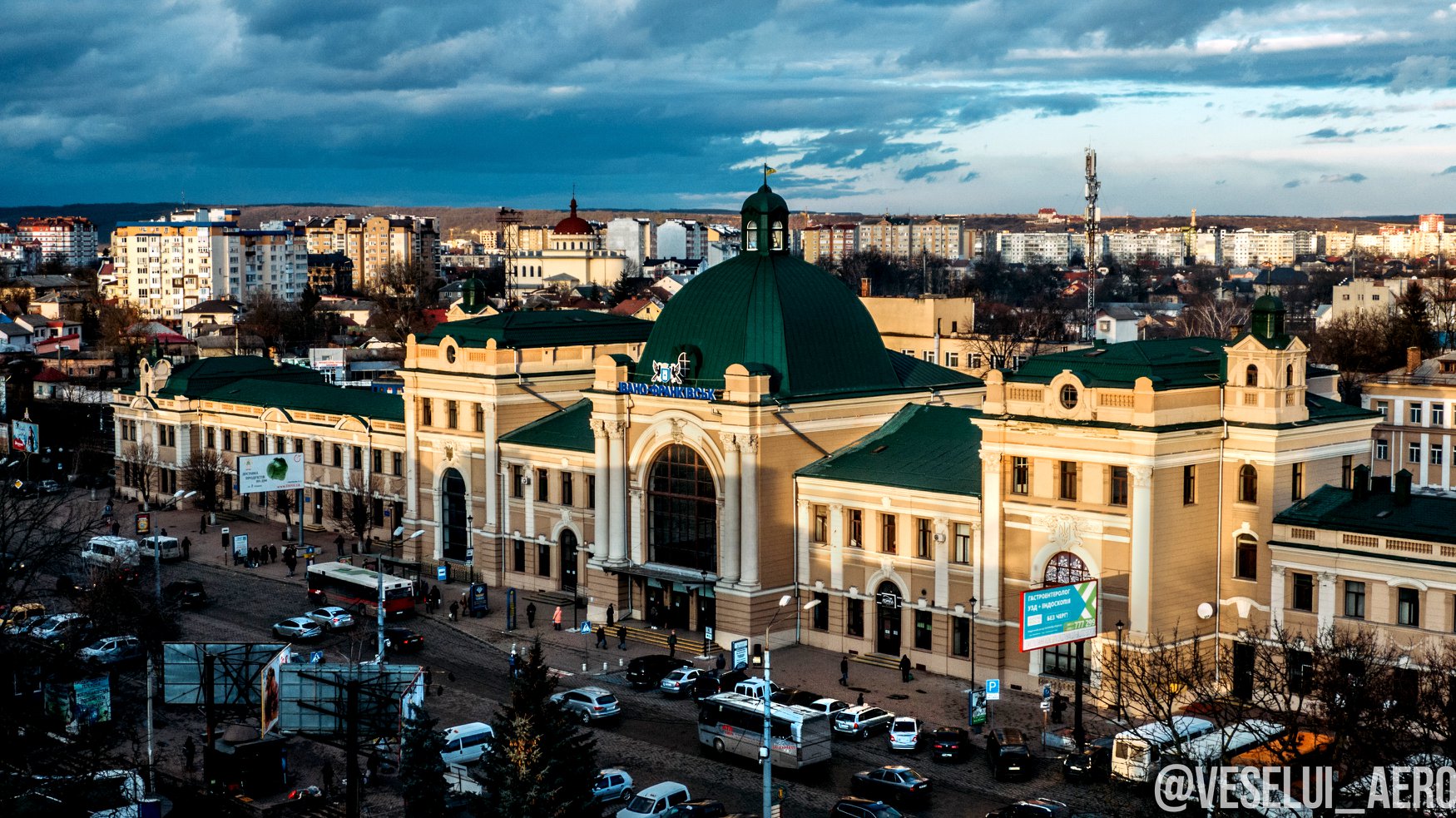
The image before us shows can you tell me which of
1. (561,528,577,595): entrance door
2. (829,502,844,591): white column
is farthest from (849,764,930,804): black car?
(561,528,577,595): entrance door

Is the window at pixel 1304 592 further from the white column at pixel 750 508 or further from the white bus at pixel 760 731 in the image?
the white column at pixel 750 508

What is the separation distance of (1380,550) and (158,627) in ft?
135

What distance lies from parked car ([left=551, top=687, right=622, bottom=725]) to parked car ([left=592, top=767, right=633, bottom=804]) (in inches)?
294

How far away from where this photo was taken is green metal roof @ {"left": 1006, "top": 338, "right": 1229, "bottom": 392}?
58.0 meters

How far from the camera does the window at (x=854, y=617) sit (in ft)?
219

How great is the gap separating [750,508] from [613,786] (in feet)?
65.5

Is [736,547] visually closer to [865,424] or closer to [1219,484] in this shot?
[865,424]

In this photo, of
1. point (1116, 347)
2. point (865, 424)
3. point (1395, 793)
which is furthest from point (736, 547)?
point (1395, 793)

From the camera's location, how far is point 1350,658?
49281mm

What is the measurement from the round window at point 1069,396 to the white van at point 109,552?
4175 centimetres

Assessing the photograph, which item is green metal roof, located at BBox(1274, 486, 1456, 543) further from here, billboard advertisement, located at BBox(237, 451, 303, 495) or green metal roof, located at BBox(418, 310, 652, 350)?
billboard advertisement, located at BBox(237, 451, 303, 495)

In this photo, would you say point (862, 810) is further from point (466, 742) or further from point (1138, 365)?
point (1138, 365)

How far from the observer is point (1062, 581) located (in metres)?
59.9

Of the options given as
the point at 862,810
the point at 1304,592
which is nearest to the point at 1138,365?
the point at 1304,592
